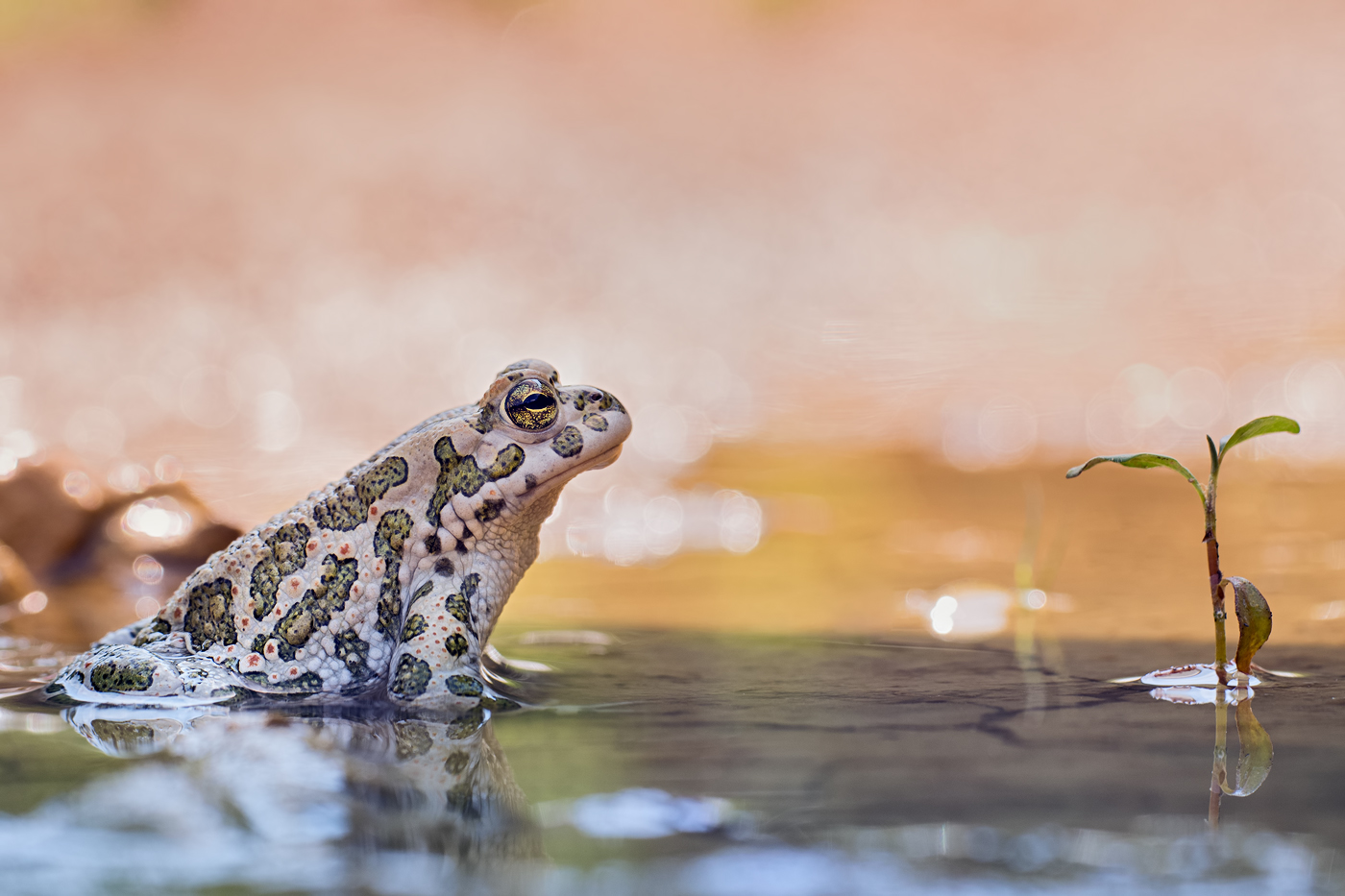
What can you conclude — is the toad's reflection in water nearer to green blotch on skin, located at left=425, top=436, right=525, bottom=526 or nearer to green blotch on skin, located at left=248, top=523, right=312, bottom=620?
green blotch on skin, located at left=248, top=523, right=312, bottom=620

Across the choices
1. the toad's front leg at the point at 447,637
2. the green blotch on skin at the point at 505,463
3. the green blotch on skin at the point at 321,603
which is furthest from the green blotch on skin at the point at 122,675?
the green blotch on skin at the point at 505,463

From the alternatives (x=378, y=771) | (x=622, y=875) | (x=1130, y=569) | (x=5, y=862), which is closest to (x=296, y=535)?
(x=378, y=771)

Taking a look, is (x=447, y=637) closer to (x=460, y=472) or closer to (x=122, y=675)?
(x=460, y=472)

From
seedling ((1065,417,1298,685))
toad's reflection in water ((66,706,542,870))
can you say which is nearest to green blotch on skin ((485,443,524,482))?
toad's reflection in water ((66,706,542,870))

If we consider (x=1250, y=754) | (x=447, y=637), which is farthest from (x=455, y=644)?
(x=1250, y=754)

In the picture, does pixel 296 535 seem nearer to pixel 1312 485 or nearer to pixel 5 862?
pixel 5 862

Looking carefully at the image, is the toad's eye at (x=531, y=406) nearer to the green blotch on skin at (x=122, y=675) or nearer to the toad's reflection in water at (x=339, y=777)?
the toad's reflection in water at (x=339, y=777)

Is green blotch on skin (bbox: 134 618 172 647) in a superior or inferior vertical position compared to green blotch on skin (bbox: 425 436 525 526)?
inferior

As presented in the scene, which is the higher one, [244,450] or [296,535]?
[244,450]
